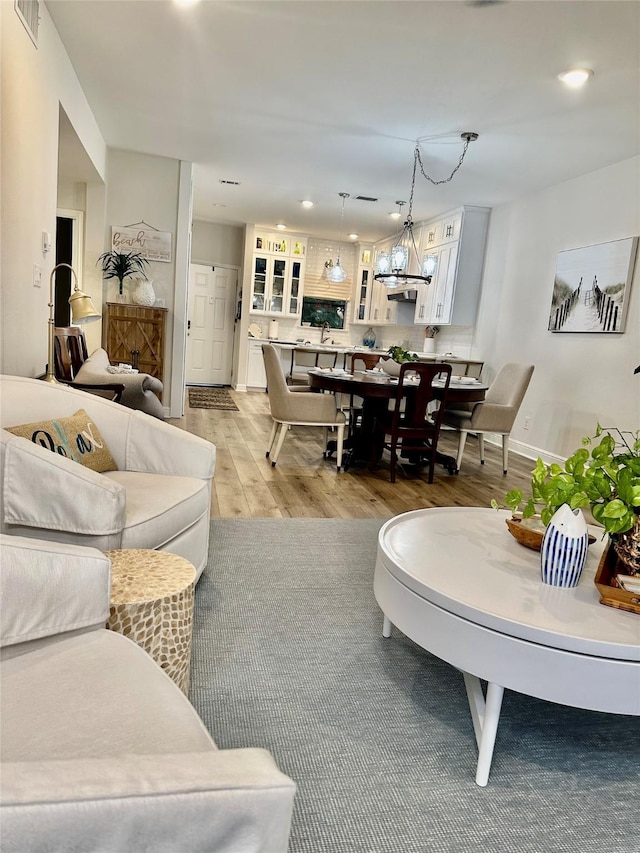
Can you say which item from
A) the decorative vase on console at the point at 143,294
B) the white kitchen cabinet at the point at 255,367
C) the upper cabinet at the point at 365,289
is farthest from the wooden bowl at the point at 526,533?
the upper cabinet at the point at 365,289

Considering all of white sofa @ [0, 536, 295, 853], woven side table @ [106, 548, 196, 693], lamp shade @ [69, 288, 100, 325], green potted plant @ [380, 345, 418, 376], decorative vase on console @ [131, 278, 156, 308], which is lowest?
woven side table @ [106, 548, 196, 693]

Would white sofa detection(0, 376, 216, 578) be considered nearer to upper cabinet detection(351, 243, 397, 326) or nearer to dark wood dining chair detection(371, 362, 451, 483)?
dark wood dining chair detection(371, 362, 451, 483)

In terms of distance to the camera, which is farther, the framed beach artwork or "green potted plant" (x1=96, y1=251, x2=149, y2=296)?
"green potted plant" (x1=96, y1=251, x2=149, y2=296)

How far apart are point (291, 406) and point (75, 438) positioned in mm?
2317

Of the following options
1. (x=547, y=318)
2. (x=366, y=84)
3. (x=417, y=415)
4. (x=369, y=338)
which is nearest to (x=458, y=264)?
(x=547, y=318)

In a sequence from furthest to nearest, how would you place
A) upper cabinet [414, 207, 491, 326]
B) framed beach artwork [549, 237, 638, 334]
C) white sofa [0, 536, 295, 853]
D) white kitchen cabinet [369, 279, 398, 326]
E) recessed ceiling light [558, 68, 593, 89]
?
1. white kitchen cabinet [369, 279, 398, 326]
2. upper cabinet [414, 207, 491, 326]
3. framed beach artwork [549, 237, 638, 334]
4. recessed ceiling light [558, 68, 593, 89]
5. white sofa [0, 536, 295, 853]

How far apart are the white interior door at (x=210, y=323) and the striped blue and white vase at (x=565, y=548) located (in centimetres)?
839

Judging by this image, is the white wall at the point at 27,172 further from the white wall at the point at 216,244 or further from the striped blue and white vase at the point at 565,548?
the white wall at the point at 216,244

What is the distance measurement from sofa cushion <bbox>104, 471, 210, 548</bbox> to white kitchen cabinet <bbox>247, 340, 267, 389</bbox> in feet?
22.8

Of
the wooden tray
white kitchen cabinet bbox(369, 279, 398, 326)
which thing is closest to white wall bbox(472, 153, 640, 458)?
white kitchen cabinet bbox(369, 279, 398, 326)

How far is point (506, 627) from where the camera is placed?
1.38 meters

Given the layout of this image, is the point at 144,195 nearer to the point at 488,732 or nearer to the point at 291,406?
the point at 291,406

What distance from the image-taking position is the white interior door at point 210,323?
9.40 meters

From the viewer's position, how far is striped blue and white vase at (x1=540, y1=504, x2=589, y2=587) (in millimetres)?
1592
